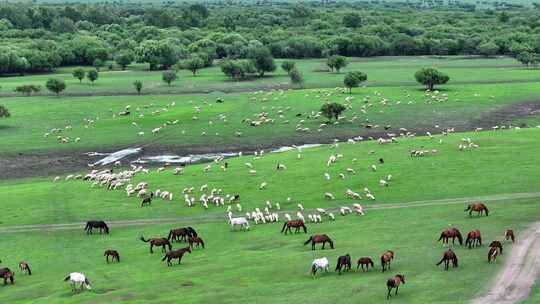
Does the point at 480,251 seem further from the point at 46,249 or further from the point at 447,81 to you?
the point at 447,81

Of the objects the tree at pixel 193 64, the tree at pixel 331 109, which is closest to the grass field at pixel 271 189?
the tree at pixel 331 109

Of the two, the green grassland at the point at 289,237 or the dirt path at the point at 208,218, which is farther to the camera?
the dirt path at the point at 208,218

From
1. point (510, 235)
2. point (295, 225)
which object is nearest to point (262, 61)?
point (295, 225)

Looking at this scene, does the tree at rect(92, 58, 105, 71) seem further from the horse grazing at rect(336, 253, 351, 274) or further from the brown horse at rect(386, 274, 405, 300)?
the brown horse at rect(386, 274, 405, 300)

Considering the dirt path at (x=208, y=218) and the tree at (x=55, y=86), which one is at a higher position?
the tree at (x=55, y=86)

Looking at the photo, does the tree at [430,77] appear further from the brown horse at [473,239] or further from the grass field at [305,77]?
the brown horse at [473,239]

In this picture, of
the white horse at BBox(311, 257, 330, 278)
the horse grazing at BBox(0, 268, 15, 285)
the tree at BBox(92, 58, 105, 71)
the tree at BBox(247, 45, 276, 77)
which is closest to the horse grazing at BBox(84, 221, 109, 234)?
the horse grazing at BBox(0, 268, 15, 285)
